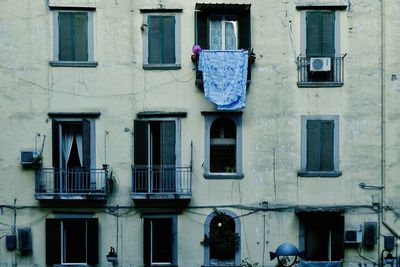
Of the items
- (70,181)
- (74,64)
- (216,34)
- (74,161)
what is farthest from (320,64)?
(70,181)

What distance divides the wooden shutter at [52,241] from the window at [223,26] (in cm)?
810

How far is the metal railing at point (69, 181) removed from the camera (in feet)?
69.2

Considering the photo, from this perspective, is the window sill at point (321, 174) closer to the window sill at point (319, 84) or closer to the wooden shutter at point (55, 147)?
the window sill at point (319, 84)

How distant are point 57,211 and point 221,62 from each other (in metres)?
7.73

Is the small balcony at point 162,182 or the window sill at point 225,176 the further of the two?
the window sill at point 225,176

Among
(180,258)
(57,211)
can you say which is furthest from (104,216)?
(180,258)

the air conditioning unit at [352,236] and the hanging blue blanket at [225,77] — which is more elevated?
the hanging blue blanket at [225,77]

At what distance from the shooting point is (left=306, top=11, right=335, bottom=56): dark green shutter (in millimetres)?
21344

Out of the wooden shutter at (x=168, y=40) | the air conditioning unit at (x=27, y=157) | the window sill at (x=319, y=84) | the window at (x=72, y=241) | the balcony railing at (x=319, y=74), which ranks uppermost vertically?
the wooden shutter at (x=168, y=40)

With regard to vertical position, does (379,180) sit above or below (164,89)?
below

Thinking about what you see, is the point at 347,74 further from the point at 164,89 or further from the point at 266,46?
the point at 164,89

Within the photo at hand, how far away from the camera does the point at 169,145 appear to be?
21.3 metres

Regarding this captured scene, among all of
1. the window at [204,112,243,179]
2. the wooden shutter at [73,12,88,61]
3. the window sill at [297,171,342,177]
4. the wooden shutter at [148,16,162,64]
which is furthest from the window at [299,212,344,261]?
the wooden shutter at [73,12,88,61]

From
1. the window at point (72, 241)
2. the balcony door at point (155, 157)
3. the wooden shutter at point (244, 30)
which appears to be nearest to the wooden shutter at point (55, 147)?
the window at point (72, 241)
